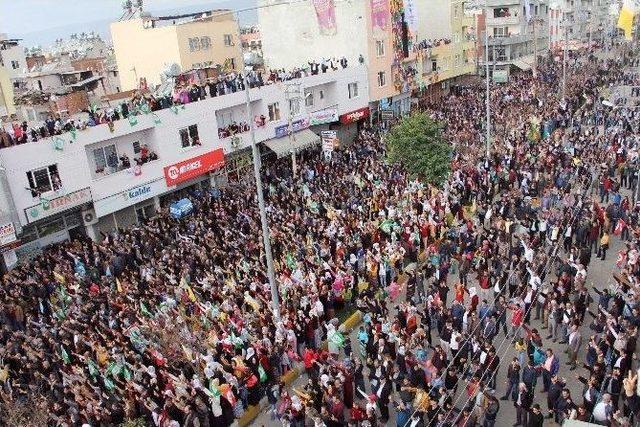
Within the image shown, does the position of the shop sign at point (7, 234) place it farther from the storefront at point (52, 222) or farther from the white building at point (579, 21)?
the white building at point (579, 21)

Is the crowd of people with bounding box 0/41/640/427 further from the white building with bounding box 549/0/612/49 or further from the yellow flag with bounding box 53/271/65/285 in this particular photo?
the white building with bounding box 549/0/612/49

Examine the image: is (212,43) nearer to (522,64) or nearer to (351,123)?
(351,123)

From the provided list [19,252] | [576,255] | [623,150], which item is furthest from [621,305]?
[19,252]

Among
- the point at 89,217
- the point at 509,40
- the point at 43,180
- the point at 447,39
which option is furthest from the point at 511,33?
the point at 43,180

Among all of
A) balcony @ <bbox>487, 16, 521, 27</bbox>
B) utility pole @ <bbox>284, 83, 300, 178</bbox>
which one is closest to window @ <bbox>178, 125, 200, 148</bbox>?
utility pole @ <bbox>284, 83, 300, 178</bbox>

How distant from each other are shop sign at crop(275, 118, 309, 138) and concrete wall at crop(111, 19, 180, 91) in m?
14.1

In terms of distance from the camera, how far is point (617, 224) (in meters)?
18.9

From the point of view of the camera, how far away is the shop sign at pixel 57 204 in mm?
20328

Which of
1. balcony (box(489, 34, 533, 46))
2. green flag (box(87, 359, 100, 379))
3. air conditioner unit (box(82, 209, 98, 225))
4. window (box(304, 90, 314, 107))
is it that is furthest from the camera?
balcony (box(489, 34, 533, 46))

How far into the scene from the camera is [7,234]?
63.7 ft

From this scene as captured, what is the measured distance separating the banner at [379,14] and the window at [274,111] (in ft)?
35.8

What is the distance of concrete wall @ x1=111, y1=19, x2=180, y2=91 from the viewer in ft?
136

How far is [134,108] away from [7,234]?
7.39 metres

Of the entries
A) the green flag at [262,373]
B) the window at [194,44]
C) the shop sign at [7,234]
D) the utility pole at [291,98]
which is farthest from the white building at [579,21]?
the green flag at [262,373]
